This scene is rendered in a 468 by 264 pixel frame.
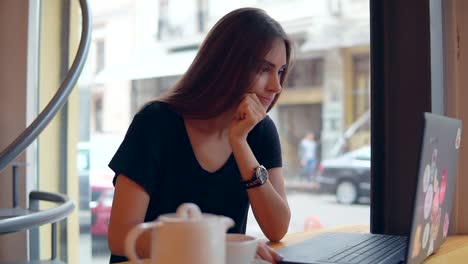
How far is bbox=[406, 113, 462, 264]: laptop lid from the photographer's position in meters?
0.88

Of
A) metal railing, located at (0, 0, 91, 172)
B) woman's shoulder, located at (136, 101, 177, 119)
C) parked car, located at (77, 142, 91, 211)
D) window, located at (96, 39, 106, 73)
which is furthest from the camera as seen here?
window, located at (96, 39, 106, 73)

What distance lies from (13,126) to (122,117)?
155 centimetres

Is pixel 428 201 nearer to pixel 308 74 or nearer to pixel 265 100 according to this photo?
pixel 265 100

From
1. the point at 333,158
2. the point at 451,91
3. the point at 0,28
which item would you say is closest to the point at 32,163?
the point at 0,28

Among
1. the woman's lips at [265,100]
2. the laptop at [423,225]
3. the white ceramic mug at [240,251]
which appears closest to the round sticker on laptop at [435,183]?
the laptop at [423,225]

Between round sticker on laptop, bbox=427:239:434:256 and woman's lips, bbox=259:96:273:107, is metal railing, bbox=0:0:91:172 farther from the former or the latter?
round sticker on laptop, bbox=427:239:434:256

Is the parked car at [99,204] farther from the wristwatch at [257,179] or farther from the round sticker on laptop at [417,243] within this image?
the round sticker on laptop at [417,243]

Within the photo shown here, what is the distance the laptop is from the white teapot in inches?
13.9

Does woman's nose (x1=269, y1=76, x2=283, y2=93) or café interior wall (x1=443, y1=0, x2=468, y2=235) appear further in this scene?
café interior wall (x1=443, y1=0, x2=468, y2=235)

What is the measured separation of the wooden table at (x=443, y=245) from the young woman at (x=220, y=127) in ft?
0.21

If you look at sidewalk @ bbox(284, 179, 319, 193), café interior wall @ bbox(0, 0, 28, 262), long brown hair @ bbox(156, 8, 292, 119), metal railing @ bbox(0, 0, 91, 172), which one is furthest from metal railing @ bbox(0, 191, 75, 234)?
sidewalk @ bbox(284, 179, 319, 193)

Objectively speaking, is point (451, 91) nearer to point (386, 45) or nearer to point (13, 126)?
point (386, 45)

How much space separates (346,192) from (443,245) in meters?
2.56

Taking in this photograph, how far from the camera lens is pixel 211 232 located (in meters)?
0.69
